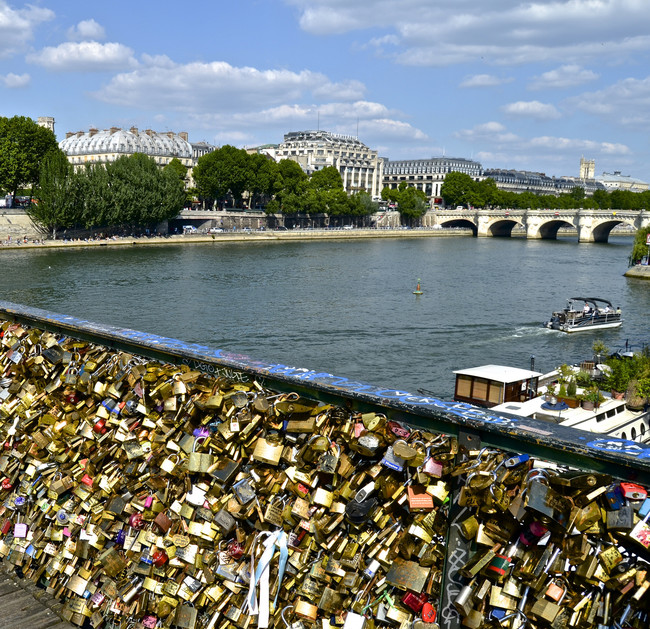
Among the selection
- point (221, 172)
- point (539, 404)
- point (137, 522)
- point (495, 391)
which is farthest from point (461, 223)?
point (137, 522)

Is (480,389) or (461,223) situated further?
(461,223)

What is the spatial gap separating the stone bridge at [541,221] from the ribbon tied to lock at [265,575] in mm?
75933

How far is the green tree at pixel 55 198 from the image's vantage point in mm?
49125

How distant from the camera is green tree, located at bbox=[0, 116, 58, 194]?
163 ft

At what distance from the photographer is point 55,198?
49.1m

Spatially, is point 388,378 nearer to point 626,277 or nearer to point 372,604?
point 372,604

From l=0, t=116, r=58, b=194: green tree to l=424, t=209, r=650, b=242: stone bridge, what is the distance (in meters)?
50.7

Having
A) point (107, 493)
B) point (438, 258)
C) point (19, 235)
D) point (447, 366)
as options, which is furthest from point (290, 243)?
point (107, 493)

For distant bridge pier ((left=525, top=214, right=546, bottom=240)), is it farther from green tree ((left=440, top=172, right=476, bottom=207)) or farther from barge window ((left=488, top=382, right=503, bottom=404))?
barge window ((left=488, top=382, right=503, bottom=404))

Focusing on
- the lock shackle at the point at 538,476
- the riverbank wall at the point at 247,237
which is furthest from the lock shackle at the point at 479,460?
the riverbank wall at the point at 247,237

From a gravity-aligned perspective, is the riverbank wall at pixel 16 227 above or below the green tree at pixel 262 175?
below

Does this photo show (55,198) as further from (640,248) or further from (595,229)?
(595,229)

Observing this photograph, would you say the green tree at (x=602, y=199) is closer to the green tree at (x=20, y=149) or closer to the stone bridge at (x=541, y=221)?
the stone bridge at (x=541, y=221)

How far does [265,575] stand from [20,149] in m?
54.0
